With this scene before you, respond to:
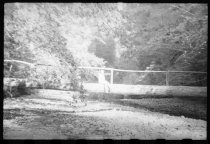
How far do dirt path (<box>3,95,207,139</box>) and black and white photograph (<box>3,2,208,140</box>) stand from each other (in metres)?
0.02

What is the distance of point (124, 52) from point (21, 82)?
6.23 ft

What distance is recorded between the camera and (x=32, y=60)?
17.2 feet

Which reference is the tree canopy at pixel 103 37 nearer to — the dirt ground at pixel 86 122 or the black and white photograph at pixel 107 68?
the black and white photograph at pixel 107 68

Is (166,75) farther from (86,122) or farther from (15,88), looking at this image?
(15,88)

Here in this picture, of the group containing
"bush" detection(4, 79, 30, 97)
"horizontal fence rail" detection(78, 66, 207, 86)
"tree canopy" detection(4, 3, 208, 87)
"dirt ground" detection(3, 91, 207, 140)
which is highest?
"tree canopy" detection(4, 3, 208, 87)

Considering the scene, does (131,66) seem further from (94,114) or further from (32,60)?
(32,60)

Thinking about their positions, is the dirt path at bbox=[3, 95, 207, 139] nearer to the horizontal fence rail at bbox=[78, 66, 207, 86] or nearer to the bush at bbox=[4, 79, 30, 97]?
→ the bush at bbox=[4, 79, 30, 97]

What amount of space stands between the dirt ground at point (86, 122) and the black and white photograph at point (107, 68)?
0.02m

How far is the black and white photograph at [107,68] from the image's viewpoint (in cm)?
515

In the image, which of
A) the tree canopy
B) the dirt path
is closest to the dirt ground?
the dirt path

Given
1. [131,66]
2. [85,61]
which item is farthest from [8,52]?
[131,66]

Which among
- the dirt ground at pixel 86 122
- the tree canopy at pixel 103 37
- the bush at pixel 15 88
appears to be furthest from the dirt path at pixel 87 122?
the tree canopy at pixel 103 37

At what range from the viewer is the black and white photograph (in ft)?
16.9

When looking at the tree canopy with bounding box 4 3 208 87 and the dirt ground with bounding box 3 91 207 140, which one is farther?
the tree canopy with bounding box 4 3 208 87
